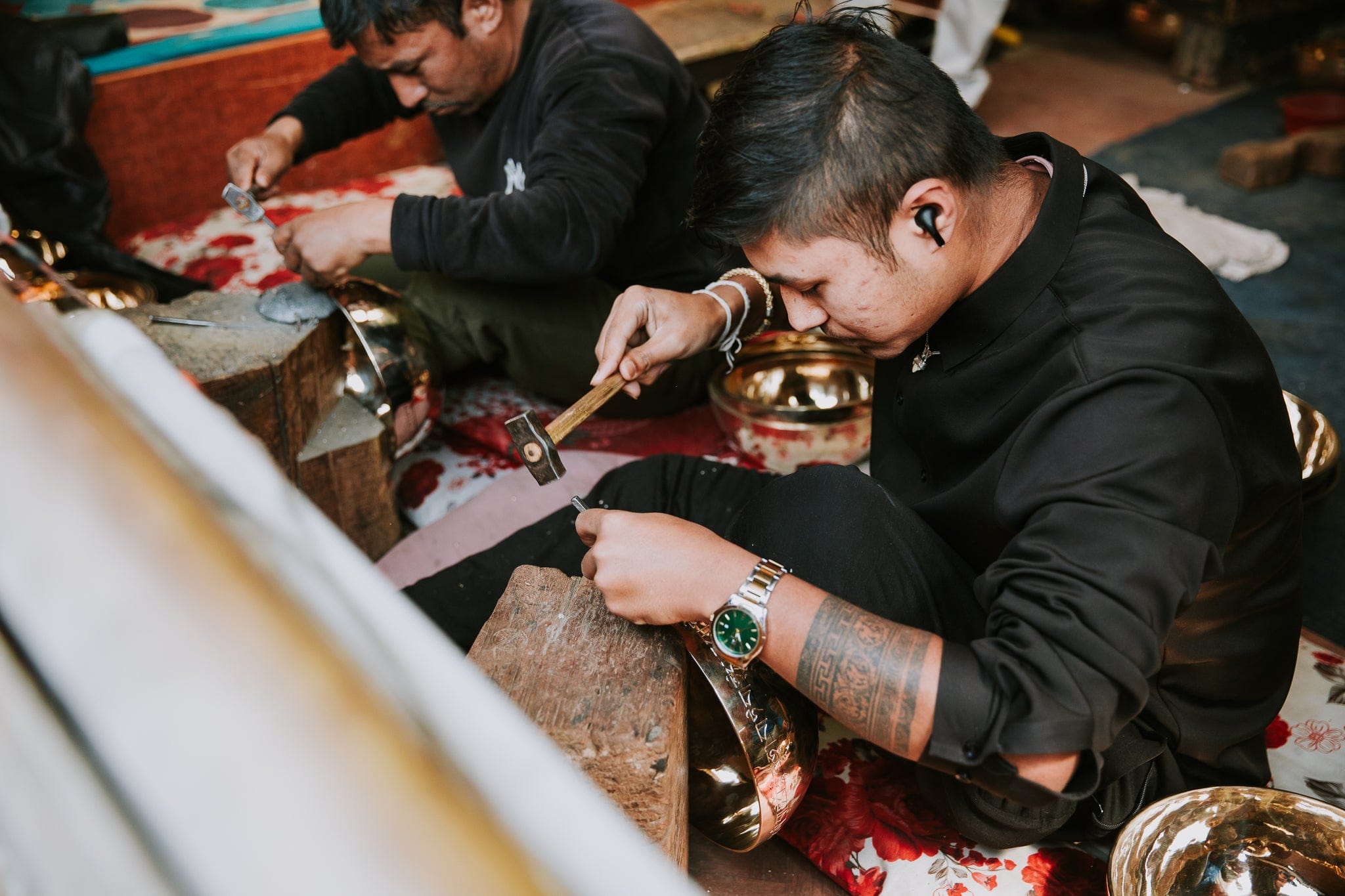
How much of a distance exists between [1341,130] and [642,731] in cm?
A: 476

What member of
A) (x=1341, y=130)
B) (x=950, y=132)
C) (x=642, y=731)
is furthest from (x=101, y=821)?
(x=1341, y=130)

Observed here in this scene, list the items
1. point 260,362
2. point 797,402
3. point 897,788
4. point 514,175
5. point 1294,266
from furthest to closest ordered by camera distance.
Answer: point 1294,266 → point 797,402 → point 514,175 → point 260,362 → point 897,788

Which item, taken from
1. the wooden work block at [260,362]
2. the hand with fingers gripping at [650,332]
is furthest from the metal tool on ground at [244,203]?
the hand with fingers gripping at [650,332]

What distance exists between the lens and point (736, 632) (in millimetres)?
1274

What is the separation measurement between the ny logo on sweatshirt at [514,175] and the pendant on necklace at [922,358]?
4.33 feet

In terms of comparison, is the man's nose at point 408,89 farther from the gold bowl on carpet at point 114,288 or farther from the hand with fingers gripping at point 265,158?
the gold bowl on carpet at point 114,288

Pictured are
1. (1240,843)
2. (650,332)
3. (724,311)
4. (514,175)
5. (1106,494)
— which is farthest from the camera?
(514,175)

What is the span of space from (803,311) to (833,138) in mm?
264

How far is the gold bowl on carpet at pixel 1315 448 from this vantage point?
2.30 metres

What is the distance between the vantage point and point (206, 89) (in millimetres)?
3754

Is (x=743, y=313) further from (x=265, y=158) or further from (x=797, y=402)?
(x=265, y=158)

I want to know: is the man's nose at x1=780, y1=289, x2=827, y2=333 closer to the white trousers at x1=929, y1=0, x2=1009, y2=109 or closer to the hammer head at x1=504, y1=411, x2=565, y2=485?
the hammer head at x1=504, y1=411, x2=565, y2=485

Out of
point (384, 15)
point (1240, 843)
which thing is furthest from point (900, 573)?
point (384, 15)

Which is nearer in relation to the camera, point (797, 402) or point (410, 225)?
point (410, 225)
